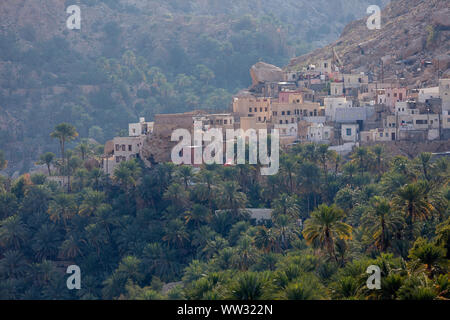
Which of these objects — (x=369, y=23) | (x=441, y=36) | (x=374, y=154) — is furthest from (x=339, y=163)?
(x=369, y=23)

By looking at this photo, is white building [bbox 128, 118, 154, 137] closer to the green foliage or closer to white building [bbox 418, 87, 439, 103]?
the green foliage

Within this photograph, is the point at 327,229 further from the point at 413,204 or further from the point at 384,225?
the point at 413,204

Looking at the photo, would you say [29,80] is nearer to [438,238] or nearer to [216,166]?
[216,166]

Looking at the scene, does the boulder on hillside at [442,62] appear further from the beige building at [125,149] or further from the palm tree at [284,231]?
the palm tree at [284,231]

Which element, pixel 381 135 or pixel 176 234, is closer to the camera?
pixel 176 234

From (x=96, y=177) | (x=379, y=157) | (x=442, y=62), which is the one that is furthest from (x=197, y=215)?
(x=442, y=62)
